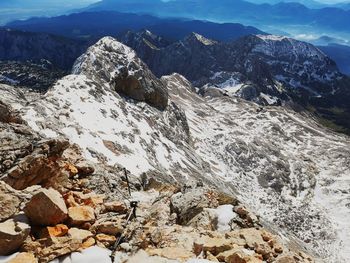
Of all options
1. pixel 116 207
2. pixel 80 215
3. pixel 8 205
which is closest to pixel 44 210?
pixel 8 205

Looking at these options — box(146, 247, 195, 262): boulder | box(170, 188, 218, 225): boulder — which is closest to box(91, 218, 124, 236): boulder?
box(146, 247, 195, 262): boulder

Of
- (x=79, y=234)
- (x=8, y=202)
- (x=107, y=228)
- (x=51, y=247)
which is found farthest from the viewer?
(x=107, y=228)

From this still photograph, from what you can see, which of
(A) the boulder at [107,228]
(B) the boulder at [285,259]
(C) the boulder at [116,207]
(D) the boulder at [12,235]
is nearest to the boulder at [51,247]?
(D) the boulder at [12,235]

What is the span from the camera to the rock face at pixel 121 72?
107875 millimetres

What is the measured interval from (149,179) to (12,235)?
31202 millimetres

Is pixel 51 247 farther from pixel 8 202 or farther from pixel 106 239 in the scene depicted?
pixel 8 202

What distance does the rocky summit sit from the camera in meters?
18.4

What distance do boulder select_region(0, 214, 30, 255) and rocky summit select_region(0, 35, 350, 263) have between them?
0.14 feet

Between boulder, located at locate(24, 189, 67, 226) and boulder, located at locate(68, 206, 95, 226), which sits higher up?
boulder, located at locate(24, 189, 67, 226)

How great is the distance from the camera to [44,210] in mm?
18656

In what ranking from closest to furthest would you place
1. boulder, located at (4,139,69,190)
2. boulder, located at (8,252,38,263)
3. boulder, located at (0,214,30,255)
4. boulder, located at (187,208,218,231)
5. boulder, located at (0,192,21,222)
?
boulder, located at (8,252,38,263) → boulder, located at (0,214,30,255) → boulder, located at (0,192,21,222) → boulder, located at (187,208,218,231) → boulder, located at (4,139,69,190)

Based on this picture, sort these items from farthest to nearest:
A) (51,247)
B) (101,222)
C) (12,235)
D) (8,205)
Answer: (101,222)
(8,205)
(51,247)
(12,235)

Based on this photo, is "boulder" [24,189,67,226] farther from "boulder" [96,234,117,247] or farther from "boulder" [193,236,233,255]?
"boulder" [193,236,233,255]

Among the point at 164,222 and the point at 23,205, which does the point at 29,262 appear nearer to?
the point at 23,205
